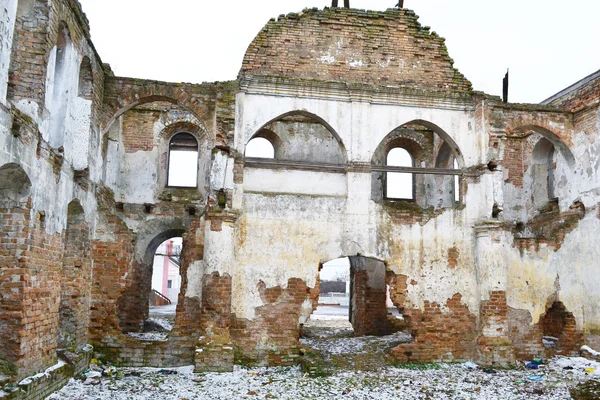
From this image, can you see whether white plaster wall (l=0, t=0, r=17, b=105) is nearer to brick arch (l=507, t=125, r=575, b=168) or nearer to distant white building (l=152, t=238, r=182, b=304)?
brick arch (l=507, t=125, r=575, b=168)

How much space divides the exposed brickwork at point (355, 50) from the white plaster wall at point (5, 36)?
536 centimetres

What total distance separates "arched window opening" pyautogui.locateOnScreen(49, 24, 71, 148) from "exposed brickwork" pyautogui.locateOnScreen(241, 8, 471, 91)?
3.78 m

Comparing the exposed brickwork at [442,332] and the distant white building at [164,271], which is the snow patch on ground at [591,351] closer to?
the exposed brickwork at [442,332]

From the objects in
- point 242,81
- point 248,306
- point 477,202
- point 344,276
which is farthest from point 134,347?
point 344,276

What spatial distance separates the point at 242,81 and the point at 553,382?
8.12m

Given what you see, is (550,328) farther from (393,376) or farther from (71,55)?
(71,55)

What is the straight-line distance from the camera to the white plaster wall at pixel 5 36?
6.05 metres

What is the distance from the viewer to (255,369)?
32.0ft

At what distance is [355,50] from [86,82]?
5.69 m

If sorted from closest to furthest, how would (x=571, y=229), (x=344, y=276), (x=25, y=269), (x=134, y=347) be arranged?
1. (x=25, y=269)
2. (x=134, y=347)
3. (x=571, y=229)
4. (x=344, y=276)

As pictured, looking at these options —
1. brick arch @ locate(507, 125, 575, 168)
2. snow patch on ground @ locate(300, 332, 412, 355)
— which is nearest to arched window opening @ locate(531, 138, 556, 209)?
brick arch @ locate(507, 125, 575, 168)

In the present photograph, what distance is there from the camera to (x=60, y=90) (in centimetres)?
835

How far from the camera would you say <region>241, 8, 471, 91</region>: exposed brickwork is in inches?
448

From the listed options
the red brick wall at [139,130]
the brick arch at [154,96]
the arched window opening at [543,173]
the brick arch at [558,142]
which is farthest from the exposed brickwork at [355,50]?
the red brick wall at [139,130]
